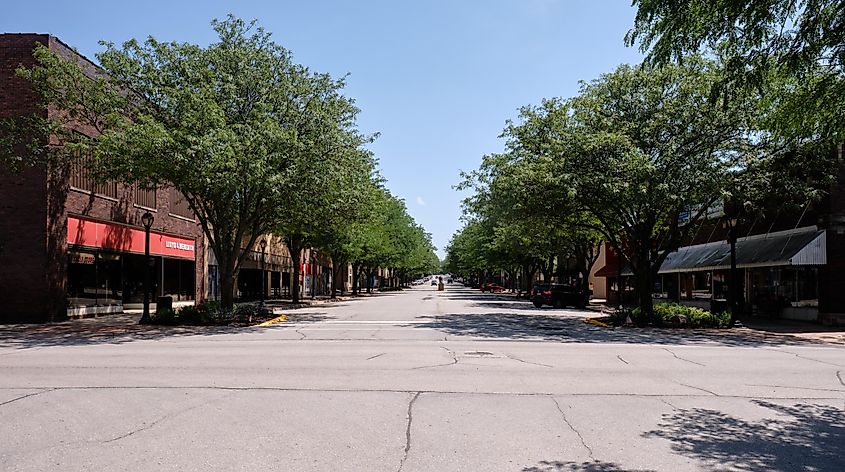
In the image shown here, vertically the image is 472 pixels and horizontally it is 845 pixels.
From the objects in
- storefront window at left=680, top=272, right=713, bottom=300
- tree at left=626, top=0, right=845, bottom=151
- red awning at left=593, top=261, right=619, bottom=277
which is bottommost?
storefront window at left=680, top=272, right=713, bottom=300

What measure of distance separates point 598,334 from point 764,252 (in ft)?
35.9

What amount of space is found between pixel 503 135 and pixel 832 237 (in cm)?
1338

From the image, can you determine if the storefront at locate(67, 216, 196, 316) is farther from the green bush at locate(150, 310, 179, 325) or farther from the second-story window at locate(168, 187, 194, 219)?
the green bush at locate(150, 310, 179, 325)

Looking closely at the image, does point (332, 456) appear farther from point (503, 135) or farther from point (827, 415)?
point (503, 135)

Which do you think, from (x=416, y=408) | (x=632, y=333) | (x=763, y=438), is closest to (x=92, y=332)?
(x=416, y=408)

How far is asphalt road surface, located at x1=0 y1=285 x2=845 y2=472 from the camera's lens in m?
6.60

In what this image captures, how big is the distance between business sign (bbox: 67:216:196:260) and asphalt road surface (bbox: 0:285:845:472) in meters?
10.6

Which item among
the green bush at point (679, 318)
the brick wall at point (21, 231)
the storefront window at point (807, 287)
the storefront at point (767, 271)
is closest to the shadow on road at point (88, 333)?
the brick wall at point (21, 231)

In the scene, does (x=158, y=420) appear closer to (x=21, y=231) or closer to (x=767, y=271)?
(x=21, y=231)

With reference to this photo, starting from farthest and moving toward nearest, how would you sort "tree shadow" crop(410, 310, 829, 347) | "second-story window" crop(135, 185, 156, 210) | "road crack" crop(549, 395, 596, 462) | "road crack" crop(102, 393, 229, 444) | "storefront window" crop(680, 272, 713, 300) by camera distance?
"storefront window" crop(680, 272, 713, 300)
"second-story window" crop(135, 185, 156, 210)
"tree shadow" crop(410, 310, 829, 347)
"road crack" crop(102, 393, 229, 444)
"road crack" crop(549, 395, 596, 462)

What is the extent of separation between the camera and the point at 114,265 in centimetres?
3011

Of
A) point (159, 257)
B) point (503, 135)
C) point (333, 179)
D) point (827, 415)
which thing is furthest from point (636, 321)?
point (159, 257)

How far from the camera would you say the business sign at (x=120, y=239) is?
2666cm

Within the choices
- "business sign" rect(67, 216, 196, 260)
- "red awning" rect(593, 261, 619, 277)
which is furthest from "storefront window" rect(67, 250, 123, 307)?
"red awning" rect(593, 261, 619, 277)
